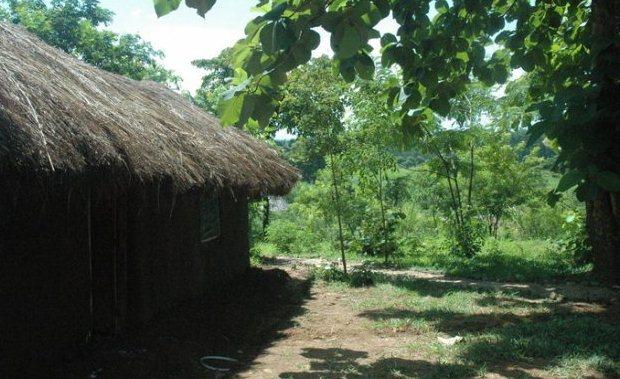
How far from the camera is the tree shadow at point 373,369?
454cm

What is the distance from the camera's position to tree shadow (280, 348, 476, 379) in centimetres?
454

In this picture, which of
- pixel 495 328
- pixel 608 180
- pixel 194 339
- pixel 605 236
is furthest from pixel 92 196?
pixel 605 236

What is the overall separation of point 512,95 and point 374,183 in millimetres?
3959

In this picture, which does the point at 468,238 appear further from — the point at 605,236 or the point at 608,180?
the point at 608,180

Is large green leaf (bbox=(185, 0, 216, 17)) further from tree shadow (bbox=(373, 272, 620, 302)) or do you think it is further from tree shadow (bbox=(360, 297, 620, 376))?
tree shadow (bbox=(373, 272, 620, 302))

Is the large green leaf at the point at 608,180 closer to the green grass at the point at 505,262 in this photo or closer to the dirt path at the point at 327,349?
the dirt path at the point at 327,349

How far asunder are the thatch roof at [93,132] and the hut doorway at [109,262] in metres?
0.90

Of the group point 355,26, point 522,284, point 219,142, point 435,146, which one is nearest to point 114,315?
point 219,142

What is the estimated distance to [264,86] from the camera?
8.53 feet

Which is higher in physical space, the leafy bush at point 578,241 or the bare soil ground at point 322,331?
the leafy bush at point 578,241

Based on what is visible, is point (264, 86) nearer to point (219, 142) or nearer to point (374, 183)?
point (219, 142)

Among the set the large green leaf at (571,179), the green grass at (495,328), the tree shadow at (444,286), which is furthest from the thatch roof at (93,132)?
the large green leaf at (571,179)

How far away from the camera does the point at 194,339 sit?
221 inches

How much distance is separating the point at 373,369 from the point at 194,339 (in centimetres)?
194
